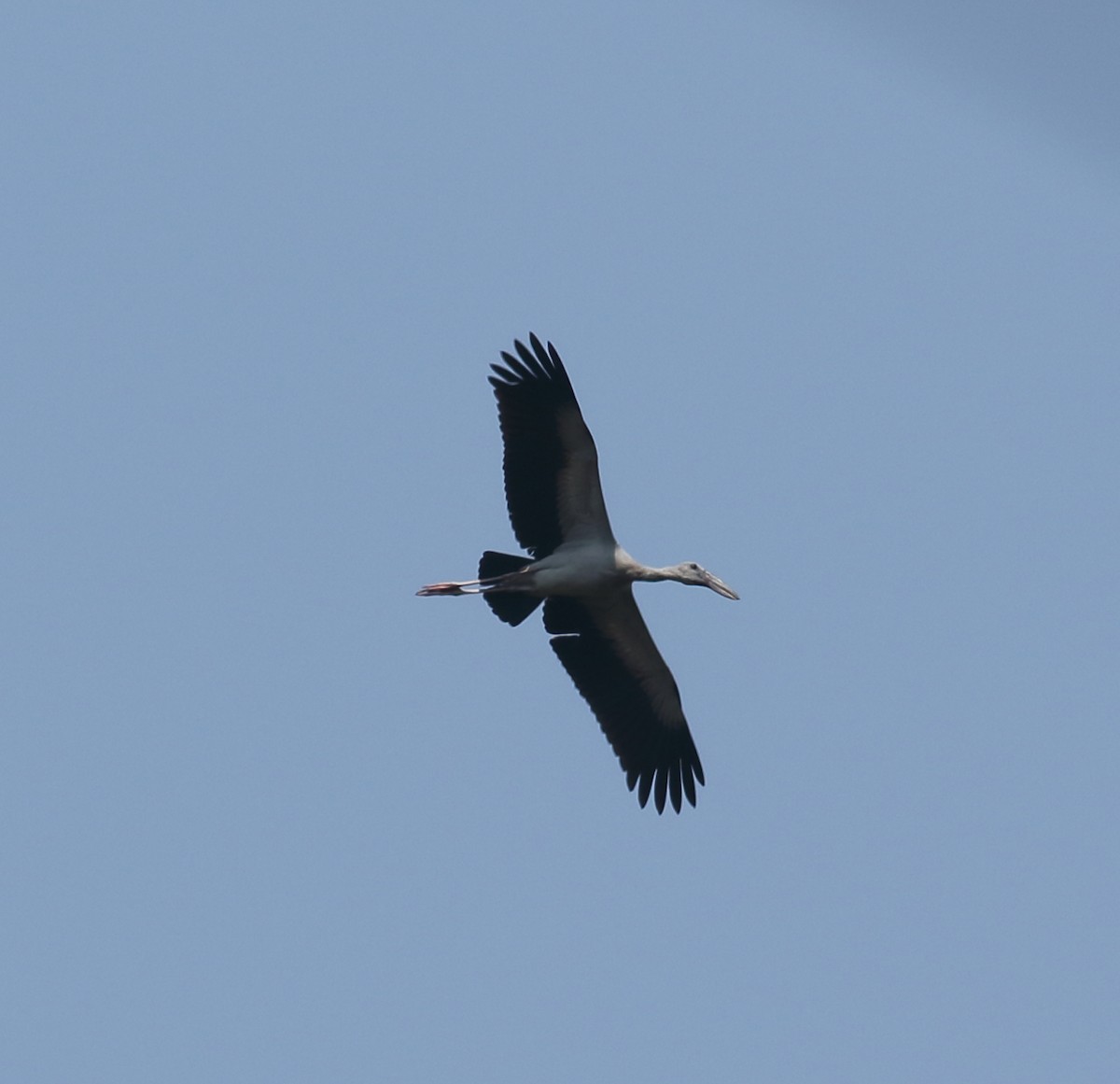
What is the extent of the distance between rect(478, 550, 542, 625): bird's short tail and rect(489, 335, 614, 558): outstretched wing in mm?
358

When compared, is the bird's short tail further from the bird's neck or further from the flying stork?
the bird's neck

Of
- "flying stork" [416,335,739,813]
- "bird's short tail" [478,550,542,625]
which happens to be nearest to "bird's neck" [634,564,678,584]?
"flying stork" [416,335,739,813]

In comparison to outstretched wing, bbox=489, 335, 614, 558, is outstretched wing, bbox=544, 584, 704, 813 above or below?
below

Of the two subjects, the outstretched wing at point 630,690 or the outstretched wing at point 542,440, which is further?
the outstretched wing at point 630,690

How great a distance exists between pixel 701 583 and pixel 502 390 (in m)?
2.56

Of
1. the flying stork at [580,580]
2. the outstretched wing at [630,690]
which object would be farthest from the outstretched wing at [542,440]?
the outstretched wing at [630,690]

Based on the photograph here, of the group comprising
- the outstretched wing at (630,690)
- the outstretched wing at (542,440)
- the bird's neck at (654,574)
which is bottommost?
the outstretched wing at (630,690)

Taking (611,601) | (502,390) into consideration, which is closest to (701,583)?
(611,601)

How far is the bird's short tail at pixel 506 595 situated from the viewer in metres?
18.0

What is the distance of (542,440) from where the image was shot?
17734mm

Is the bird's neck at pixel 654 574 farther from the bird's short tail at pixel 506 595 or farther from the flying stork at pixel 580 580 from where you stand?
the bird's short tail at pixel 506 595

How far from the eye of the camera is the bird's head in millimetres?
18781

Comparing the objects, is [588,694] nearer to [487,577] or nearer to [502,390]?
[487,577]

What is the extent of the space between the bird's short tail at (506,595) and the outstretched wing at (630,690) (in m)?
0.35
